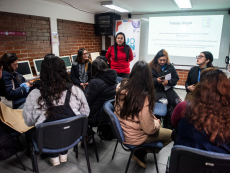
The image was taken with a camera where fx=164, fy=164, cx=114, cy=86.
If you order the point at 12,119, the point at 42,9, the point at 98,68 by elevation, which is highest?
the point at 42,9

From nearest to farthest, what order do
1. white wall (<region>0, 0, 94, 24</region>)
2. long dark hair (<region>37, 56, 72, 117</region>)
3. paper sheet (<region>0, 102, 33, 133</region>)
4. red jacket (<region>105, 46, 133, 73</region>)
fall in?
long dark hair (<region>37, 56, 72, 117</region>), paper sheet (<region>0, 102, 33, 133</region>), white wall (<region>0, 0, 94, 24</region>), red jacket (<region>105, 46, 133, 73</region>)

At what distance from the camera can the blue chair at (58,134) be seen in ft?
4.19

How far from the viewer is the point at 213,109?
1025 millimetres

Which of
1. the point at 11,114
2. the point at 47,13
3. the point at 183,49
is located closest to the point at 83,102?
the point at 11,114

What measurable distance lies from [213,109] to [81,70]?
233 cm

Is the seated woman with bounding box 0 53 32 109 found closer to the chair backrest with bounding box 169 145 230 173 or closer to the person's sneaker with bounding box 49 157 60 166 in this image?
the person's sneaker with bounding box 49 157 60 166

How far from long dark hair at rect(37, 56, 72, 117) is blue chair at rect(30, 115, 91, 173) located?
0.16 m

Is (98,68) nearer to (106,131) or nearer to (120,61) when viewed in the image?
(106,131)

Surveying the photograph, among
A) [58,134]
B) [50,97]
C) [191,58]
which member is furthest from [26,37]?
[191,58]

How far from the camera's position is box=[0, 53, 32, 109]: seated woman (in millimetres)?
1950

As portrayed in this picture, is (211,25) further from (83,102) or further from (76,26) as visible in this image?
(83,102)

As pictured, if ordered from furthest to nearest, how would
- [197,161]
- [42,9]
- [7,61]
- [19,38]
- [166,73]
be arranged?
[42,9] < [19,38] < [166,73] < [7,61] < [197,161]

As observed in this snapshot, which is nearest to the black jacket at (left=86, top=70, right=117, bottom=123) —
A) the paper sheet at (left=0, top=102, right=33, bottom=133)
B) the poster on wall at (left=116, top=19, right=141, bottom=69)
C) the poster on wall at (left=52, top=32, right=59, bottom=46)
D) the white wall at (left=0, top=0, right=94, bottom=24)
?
the paper sheet at (left=0, top=102, right=33, bottom=133)

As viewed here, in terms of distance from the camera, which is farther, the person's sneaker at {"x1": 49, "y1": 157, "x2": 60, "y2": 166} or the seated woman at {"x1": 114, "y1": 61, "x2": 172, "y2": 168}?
the person's sneaker at {"x1": 49, "y1": 157, "x2": 60, "y2": 166}
